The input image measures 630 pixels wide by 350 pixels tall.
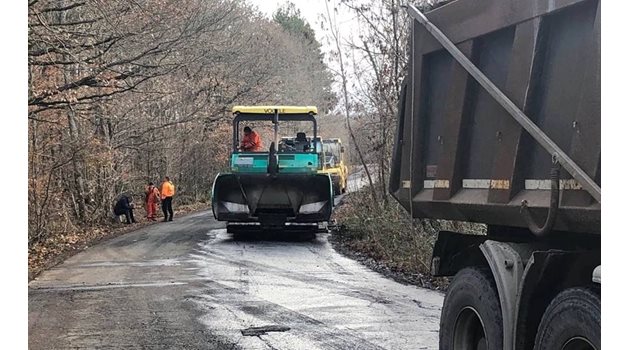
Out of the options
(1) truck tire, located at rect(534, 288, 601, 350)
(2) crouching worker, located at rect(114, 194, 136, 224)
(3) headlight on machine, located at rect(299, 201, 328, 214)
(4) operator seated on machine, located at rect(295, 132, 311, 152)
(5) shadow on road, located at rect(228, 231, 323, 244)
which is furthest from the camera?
(2) crouching worker, located at rect(114, 194, 136, 224)

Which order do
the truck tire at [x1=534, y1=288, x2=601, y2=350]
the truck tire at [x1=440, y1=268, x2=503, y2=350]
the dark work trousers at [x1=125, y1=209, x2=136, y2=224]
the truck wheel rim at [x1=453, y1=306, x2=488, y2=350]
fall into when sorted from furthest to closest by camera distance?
the dark work trousers at [x1=125, y1=209, x2=136, y2=224]
the truck wheel rim at [x1=453, y1=306, x2=488, y2=350]
the truck tire at [x1=440, y1=268, x2=503, y2=350]
the truck tire at [x1=534, y1=288, x2=601, y2=350]

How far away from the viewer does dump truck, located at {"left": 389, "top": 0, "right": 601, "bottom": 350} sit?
3.73m

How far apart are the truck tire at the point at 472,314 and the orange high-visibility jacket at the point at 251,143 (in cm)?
1311

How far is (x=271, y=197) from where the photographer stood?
17.3 m

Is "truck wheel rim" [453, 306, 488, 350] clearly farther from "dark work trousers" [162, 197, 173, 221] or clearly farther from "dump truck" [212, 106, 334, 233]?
"dark work trousers" [162, 197, 173, 221]

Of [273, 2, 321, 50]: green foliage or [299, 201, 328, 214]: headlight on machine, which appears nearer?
[299, 201, 328, 214]: headlight on machine

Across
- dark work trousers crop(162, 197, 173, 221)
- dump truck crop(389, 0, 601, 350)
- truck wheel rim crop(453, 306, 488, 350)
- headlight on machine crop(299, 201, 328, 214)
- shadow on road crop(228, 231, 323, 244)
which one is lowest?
shadow on road crop(228, 231, 323, 244)

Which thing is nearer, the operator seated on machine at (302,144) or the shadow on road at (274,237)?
the shadow on road at (274,237)

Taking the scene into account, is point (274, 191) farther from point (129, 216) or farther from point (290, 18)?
point (290, 18)

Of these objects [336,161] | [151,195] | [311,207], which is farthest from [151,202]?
[311,207]

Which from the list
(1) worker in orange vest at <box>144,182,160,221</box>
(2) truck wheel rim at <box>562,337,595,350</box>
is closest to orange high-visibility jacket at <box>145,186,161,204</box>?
(1) worker in orange vest at <box>144,182,160,221</box>

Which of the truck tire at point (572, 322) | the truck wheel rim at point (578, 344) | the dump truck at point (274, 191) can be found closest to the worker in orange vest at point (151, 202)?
the dump truck at point (274, 191)

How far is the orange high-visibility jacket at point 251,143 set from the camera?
18344 mm

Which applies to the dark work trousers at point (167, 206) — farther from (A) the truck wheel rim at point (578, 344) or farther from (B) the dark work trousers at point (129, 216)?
(A) the truck wheel rim at point (578, 344)
